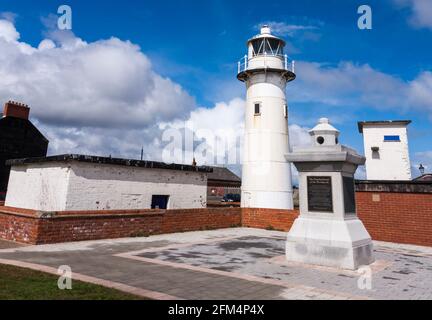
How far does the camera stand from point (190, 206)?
61.5 feet

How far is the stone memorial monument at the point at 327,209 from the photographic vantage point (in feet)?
27.2

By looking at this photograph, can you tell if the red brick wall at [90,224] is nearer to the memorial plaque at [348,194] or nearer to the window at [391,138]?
the memorial plaque at [348,194]

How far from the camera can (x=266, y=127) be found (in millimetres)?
21359

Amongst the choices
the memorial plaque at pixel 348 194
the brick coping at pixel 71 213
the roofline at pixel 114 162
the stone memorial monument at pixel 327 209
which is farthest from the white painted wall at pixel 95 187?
the memorial plaque at pixel 348 194

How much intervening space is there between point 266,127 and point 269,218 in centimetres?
667

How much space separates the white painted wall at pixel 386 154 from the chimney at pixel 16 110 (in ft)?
99.1

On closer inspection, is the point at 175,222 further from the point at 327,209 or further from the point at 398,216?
the point at 398,216

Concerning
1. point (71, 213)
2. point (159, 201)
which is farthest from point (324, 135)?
point (159, 201)

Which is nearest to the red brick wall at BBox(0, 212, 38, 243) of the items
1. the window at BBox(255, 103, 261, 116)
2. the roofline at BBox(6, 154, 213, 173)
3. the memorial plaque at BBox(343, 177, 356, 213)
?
the roofline at BBox(6, 154, 213, 173)

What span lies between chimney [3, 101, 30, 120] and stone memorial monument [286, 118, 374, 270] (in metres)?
28.0
